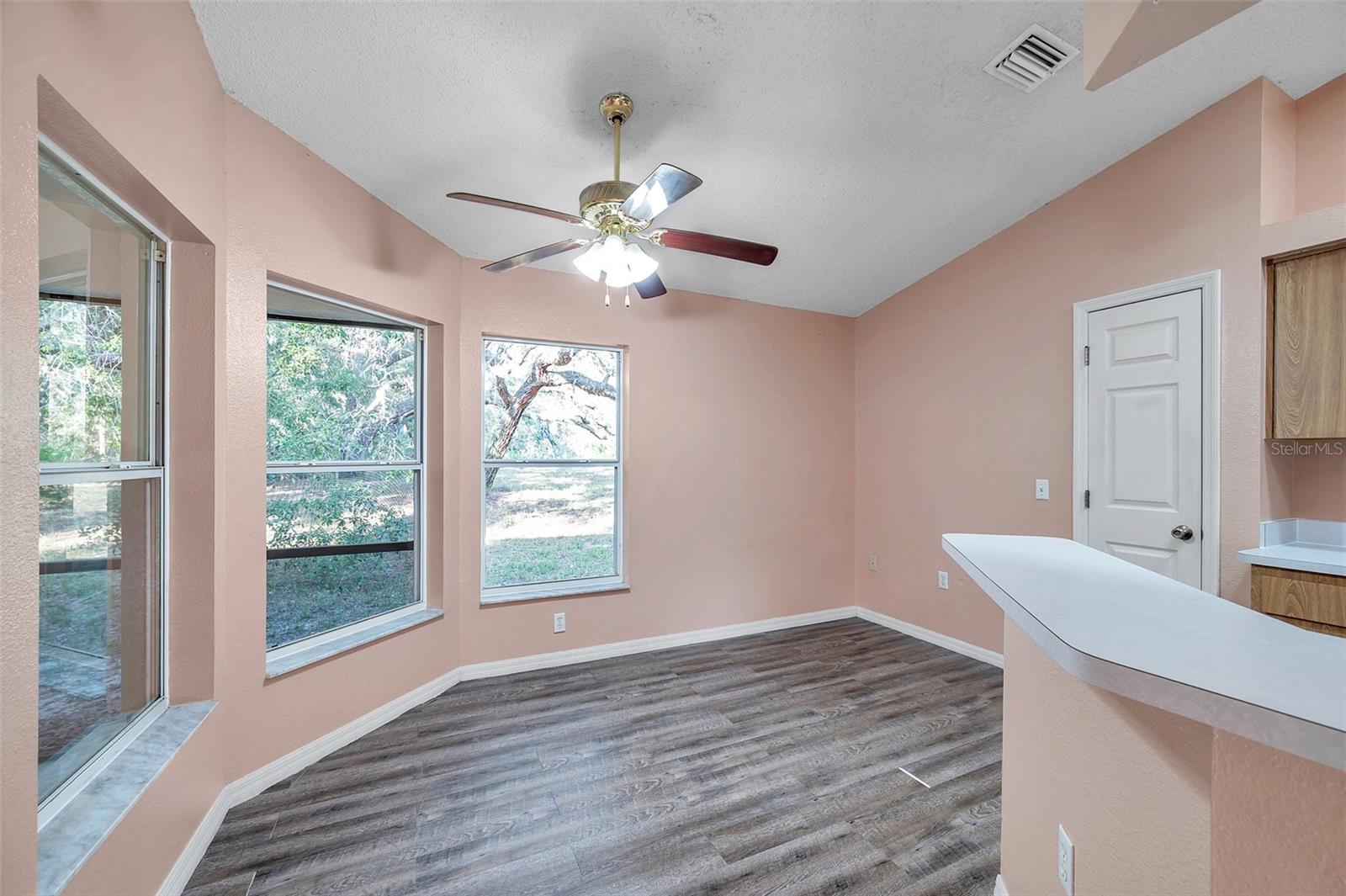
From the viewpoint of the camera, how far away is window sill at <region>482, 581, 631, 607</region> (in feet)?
11.0

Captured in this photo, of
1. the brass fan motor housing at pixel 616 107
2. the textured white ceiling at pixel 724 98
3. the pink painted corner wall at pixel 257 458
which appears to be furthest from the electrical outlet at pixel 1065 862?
the brass fan motor housing at pixel 616 107

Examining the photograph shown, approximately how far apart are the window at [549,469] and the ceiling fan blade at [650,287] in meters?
1.07

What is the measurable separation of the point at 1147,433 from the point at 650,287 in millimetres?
2551

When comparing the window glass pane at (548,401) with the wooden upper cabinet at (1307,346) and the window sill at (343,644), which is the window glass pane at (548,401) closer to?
the window sill at (343,644)

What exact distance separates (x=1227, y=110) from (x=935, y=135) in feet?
4.16

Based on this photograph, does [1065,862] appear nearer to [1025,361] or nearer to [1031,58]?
[1031,58]

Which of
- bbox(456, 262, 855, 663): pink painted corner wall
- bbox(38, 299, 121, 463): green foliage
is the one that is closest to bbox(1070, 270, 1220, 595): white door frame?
bbox(456, 262, 855, 663): pink painted corner wall

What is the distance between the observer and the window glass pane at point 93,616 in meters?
1.40

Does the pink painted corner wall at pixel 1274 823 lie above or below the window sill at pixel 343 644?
above

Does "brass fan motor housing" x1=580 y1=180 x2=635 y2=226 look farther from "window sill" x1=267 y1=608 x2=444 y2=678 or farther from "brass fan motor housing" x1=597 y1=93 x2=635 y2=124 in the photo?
"window sill" x1=267 y1=608 x2=444 y2=678

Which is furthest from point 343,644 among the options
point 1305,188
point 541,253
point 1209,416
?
point 1305,188

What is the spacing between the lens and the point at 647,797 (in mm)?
2166

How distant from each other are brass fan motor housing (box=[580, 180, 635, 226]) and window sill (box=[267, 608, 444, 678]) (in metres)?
2.13

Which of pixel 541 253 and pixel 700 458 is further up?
pixel 541 253
